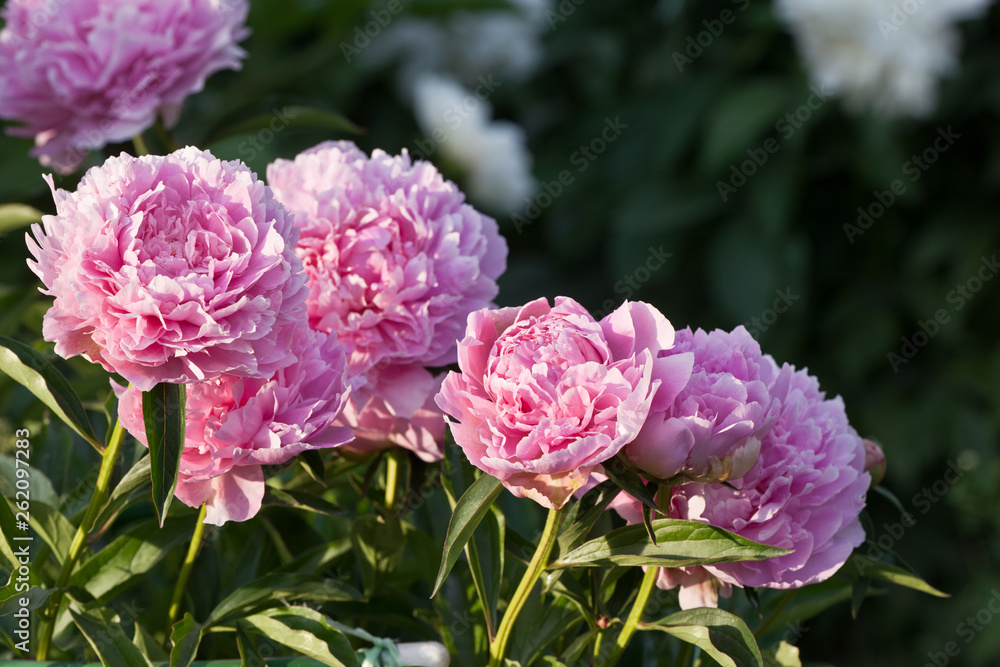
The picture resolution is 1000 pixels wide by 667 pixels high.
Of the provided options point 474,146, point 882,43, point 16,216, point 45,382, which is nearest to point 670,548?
point 45,382

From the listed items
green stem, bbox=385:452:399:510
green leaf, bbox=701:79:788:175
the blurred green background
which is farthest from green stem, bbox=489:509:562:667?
green leaf, bbox=701:79:788:175

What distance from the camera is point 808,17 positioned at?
4.91ft

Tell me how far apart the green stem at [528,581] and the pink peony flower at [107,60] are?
1.32 feet

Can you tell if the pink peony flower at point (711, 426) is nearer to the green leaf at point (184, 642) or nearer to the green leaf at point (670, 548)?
the green leaf at point (670, 548)

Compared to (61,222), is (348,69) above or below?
below

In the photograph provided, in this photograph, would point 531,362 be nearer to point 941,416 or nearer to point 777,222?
point 777,222

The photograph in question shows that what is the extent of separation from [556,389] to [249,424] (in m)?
0.12

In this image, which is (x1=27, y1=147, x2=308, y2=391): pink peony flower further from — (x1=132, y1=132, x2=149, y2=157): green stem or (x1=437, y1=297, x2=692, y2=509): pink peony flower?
(x1=132, y1=132, x2=149, y2=157): green stem

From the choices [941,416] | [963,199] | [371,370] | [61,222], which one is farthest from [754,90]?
[61,222]

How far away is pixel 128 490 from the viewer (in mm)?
368

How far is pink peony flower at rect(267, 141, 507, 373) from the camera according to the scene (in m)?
0.43

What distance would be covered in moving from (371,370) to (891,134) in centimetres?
142

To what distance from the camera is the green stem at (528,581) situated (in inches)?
13.8

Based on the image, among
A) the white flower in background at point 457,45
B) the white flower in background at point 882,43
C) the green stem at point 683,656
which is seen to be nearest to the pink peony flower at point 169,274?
the green stem at point 683,656
